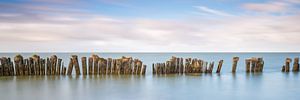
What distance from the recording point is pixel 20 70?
23.0 metres

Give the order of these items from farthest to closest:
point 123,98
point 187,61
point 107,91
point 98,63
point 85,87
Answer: point 187,61
point 98,63
point 85,87
point 107,91
point 123,98

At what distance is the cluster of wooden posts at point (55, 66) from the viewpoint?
75.1 ft

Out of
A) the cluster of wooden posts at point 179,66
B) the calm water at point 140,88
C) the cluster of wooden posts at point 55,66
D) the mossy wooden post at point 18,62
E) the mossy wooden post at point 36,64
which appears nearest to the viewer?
the calm water at point 140,88

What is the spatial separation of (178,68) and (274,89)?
24.4 feet

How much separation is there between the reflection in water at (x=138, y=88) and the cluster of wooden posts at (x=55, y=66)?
781mm

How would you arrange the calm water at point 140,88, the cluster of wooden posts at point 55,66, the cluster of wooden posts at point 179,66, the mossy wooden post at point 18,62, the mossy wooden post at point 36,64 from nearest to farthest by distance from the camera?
the calm water at point 140,88 → the mossy wooden post at point 18,62 → the cluster of wooden posts at point 55,66 → the mossy wooden post at point 36,64 → the cluster of wooden posts at point 179,66

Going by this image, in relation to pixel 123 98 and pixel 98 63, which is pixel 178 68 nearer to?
pixel 98 63

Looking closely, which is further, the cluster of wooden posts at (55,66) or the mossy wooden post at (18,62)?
the cluster of wooden posts at (55,66)

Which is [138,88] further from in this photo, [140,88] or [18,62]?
[18,62]

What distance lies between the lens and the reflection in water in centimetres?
1612

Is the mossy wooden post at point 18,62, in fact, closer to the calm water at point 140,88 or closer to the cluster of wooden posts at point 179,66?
the calm water at point 140,88

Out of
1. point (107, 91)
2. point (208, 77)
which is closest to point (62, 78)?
point (107, 91)

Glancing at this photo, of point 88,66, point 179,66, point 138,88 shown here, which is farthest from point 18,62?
point 179,66

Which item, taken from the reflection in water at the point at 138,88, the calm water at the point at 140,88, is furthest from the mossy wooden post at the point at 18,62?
the calm water at the point at 140,88
